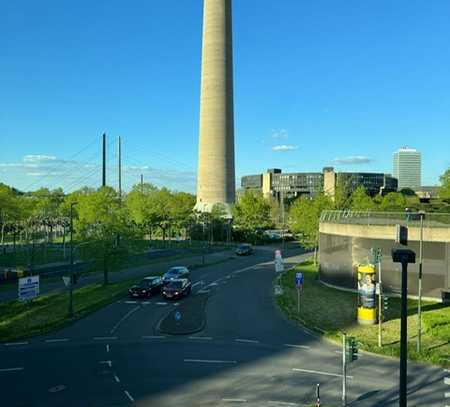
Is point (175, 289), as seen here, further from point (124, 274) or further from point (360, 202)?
point (360, 202)

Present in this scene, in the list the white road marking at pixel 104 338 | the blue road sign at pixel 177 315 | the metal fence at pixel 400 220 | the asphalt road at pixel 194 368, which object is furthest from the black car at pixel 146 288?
the metal fence at pixel 400 220

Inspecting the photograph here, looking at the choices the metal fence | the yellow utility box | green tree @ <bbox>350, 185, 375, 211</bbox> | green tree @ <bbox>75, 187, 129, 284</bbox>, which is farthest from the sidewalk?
the yellow utility box

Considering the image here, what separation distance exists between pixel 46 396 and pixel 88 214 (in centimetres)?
2724

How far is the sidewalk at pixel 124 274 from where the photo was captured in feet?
130

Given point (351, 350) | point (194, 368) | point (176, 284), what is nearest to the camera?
point (351, 350)

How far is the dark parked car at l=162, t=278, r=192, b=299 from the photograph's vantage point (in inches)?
1351

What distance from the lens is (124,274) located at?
4916 centimetres

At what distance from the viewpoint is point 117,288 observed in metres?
38.9

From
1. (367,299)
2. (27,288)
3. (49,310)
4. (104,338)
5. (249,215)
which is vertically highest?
(249,215)

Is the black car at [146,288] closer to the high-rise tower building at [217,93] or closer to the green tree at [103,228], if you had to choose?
the green tree at [103,228]

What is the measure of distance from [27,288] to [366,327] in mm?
20280

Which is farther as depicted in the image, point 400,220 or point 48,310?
point 400,220

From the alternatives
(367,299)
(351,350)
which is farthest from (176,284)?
(351,350)

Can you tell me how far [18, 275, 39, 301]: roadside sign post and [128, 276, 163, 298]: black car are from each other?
8047 millimetres
